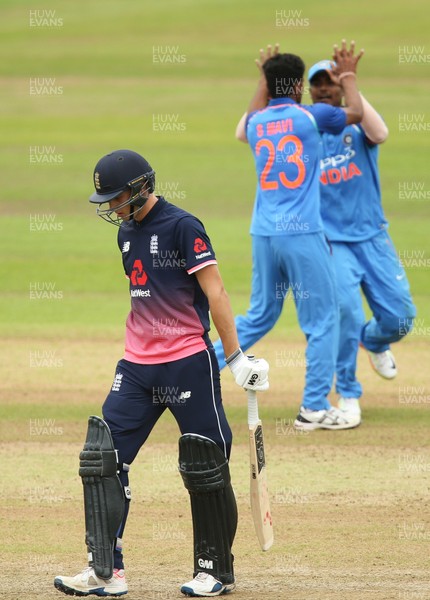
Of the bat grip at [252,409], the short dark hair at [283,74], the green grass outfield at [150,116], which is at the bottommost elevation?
the bat grip at [252,409]

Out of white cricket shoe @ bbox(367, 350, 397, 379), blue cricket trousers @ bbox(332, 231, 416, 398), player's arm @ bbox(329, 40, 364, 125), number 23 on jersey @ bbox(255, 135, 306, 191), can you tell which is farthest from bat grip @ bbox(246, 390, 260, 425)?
white cricket shoe @ bbox(367, 350, 397, 379)

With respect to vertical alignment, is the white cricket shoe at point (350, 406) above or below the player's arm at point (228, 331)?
below

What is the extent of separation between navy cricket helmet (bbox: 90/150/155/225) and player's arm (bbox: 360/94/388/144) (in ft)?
12.4

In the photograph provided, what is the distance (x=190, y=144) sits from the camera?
1085 inches

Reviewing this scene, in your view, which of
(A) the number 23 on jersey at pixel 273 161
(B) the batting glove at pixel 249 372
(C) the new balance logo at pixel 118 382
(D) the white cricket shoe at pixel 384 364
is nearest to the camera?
(B) the batting glove at pixel 249 372

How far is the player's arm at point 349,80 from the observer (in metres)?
9.51

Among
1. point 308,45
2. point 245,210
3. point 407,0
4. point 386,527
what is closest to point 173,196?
point 245,210

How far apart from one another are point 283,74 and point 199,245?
11.6 ft

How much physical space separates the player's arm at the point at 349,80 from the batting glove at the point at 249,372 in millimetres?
3761

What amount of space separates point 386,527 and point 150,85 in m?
27.9

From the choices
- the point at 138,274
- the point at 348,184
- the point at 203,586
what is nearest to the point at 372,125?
the point at 348,184

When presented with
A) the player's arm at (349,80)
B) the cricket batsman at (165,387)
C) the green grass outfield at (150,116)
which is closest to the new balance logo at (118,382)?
the cricket batsman at (165,387)

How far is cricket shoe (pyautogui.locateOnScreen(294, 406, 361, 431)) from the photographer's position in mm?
9492

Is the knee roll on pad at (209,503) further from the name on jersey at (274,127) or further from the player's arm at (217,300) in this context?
the name on jersey at (274,127)
